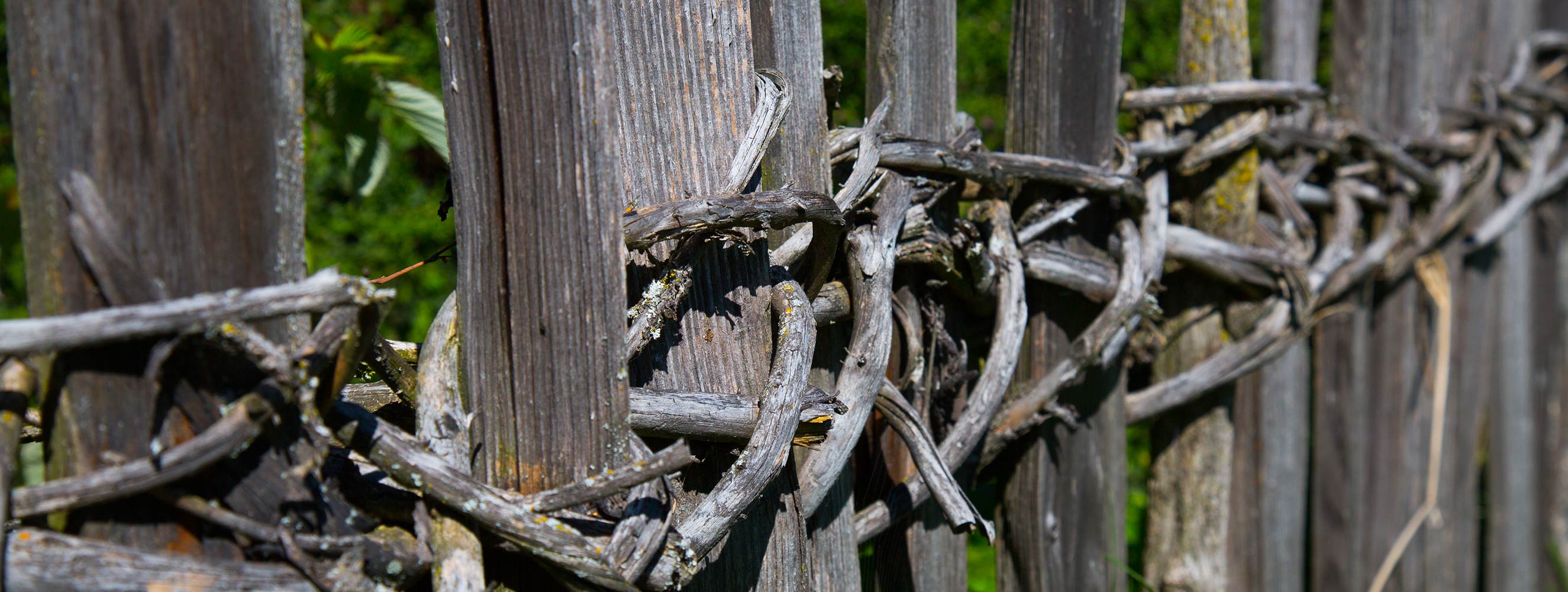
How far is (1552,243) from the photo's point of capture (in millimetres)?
3473

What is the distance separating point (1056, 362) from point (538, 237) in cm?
106

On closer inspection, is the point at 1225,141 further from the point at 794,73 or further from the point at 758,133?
the point at 758,133

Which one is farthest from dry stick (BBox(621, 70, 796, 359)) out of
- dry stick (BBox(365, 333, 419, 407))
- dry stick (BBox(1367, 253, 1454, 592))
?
dry stick (BBox(1367, 253, 1454, 592))

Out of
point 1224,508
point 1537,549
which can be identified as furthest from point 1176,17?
point 1224,508

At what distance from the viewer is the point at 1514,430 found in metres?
3.36

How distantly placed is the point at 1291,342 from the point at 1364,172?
59cm

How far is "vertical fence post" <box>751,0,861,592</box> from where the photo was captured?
1278 mm

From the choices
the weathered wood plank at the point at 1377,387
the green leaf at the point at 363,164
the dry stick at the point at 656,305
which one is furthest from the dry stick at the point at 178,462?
the weathered wood plank at the point at 1377,387

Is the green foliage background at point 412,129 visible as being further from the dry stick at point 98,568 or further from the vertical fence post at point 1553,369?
the dry stick at point 98,568

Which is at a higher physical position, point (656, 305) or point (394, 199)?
point (656, 305)

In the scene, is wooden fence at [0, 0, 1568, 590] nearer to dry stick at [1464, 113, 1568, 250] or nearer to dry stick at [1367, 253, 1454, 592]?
dry stick at [1367, 253, 1454, 592]

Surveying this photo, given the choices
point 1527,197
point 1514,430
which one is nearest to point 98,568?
point 1527,197

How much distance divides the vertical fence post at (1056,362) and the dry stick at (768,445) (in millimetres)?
677

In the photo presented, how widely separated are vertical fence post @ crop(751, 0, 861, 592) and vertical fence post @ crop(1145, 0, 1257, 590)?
92 cm
